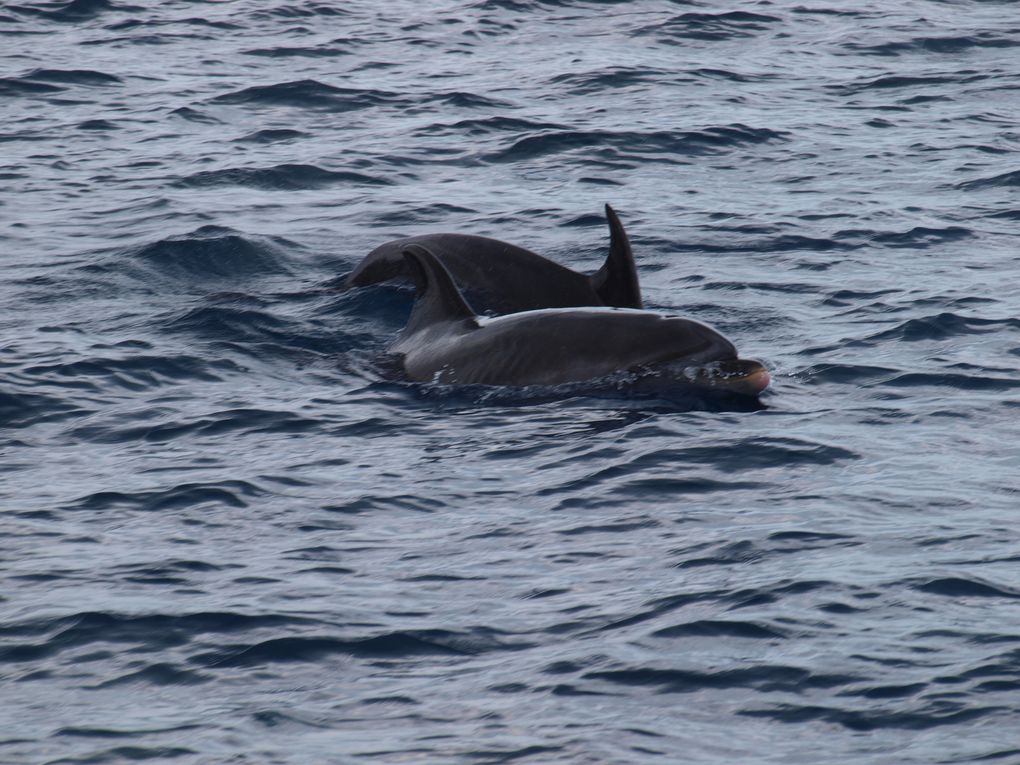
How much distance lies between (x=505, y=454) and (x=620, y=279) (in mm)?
2861

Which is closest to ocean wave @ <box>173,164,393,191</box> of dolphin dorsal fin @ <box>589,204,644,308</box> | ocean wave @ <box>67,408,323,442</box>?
dolphin dorsal fin @ <box>589,204,644,308</box>

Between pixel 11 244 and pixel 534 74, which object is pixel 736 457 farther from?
pixel 534 74

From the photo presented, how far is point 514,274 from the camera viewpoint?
15266 mm

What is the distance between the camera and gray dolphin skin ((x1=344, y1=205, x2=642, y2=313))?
14.2 m

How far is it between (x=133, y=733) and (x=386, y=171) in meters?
15.7

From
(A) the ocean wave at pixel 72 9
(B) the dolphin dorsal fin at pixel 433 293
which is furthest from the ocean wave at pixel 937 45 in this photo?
(B) the dolphin dorsal fin at pixel 433 293

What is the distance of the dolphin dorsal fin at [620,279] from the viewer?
14078 mm

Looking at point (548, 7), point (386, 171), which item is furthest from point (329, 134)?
point (548, 7)

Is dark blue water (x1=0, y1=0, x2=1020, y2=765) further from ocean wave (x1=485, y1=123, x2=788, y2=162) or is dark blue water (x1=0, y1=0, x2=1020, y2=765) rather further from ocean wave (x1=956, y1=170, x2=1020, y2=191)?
ocean wave (x1=956, y1=170, x2=1020, y2=191)

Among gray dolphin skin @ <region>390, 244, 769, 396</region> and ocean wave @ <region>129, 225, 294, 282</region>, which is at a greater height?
gray dolphin skin @ <region>390, 244, 769, 396</region>

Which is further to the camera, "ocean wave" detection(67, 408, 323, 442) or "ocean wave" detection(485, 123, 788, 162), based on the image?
"ocean wave" detection(485, 123, 788, 162)

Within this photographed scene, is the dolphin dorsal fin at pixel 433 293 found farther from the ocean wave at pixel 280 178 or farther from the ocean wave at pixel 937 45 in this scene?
the ocean wave at pixel 937 45

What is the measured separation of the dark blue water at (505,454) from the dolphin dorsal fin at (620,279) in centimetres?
128

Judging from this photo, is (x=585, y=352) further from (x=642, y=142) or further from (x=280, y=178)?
(x=642, y=142)
